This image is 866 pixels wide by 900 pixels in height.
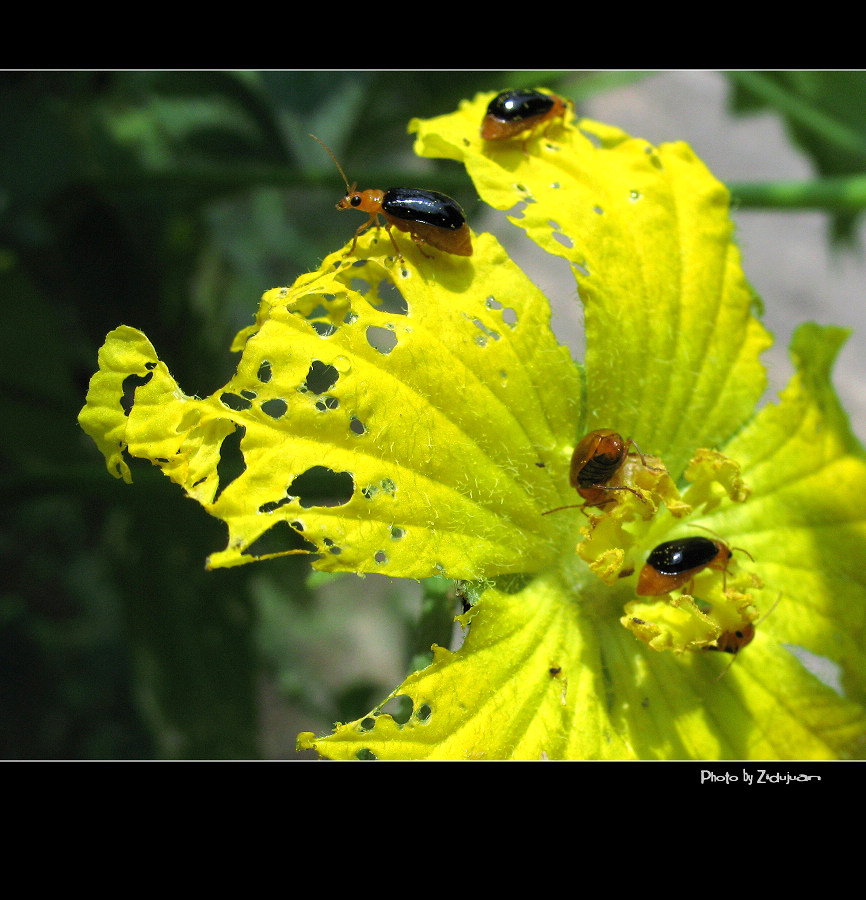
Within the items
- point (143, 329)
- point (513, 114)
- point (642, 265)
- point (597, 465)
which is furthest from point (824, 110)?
point (143, 329)

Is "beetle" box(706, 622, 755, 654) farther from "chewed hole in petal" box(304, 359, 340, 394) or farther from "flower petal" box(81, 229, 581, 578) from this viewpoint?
"chewed hole in petal" box(304, 359, 340, 394)

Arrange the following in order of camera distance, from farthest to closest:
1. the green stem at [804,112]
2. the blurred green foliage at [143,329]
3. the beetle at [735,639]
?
the green stem at [804,112] < the blurred green foliage at [143,329] < the beetle at [735,639]

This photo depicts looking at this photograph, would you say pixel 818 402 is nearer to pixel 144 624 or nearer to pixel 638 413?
pixel 638 413

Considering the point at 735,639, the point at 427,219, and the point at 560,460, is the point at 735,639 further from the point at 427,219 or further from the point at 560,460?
the point at 427,219

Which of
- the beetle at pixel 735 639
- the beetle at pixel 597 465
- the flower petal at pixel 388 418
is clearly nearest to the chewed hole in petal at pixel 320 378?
the flower petal at pixel 388 418

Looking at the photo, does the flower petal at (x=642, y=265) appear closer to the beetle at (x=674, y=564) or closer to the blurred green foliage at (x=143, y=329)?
the beetle at (x=674, y=564)

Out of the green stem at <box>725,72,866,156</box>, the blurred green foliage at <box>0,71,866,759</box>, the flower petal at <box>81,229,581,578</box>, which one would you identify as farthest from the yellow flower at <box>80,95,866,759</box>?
the green stem at <box>725,72,866,156</box>
